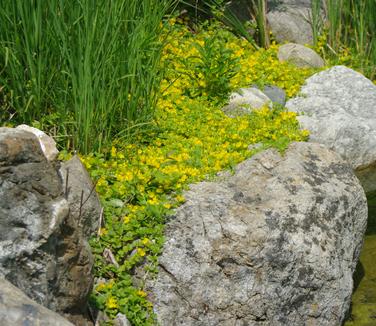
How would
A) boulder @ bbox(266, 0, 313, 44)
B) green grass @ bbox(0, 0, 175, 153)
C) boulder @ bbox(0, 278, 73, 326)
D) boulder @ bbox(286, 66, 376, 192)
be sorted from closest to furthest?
boulder @ bbox(0, 278, 73, 326) → green grass @ bbox(0, 0, 175, 153) → boulder @ bbox(286, 66, 376, 192) → boulder @ bbox(266, 0, 313, 44)

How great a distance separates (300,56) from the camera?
8.58m

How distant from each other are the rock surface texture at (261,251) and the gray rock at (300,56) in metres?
2.92

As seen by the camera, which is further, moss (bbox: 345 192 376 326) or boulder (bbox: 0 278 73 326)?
moss (bbox: 345 192 376 326)

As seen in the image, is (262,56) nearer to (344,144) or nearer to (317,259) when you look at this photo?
(344,144)

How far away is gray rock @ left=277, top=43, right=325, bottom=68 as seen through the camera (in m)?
8.55

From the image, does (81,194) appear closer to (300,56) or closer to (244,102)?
(244,102)

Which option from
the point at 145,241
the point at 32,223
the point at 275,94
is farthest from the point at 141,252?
the point at 275,94

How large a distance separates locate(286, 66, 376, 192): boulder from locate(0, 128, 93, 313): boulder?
3.53 meters

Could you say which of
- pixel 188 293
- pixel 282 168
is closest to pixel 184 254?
pixel 188 293

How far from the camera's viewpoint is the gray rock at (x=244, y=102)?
7059 mm

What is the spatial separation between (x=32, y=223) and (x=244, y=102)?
11.6 feet

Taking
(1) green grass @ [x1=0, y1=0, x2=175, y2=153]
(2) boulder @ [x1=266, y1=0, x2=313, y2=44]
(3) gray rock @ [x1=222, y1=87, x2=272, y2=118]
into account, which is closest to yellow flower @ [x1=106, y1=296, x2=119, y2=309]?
(1) green grass @ [x1=0, y1=0, x2=175, y2=153]

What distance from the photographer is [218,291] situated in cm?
508

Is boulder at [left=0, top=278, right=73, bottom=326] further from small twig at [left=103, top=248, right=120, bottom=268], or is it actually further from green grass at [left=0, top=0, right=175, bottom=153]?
green grass at [left=0, top=0, right=175, bottom=153]
